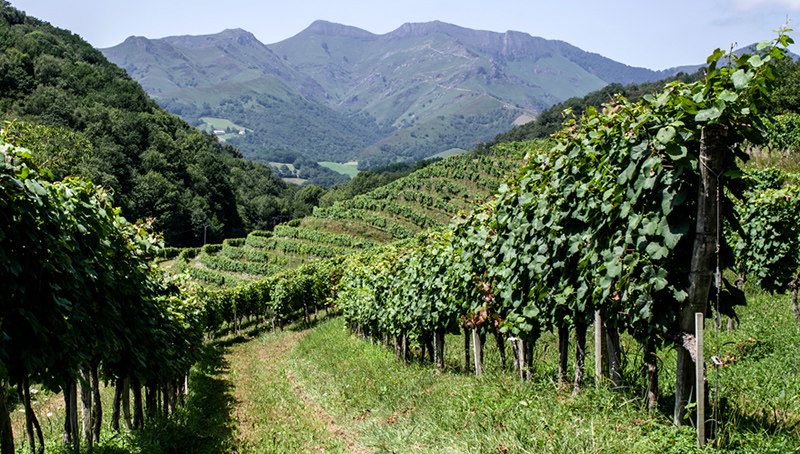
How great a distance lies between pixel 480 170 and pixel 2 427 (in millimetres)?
68924

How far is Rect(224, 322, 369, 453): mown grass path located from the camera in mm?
7941

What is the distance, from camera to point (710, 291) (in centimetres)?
371

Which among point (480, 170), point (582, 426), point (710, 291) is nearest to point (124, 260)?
point (582, 426)

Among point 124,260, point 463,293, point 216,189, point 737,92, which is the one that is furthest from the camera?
point 216,189


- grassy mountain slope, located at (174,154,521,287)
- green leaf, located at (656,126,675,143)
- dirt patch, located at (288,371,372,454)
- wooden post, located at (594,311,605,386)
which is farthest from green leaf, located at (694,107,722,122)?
grassy mountain slope, located at (174,154,521,287)

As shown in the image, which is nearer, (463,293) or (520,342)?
(520,342)

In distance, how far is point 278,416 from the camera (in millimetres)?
10461

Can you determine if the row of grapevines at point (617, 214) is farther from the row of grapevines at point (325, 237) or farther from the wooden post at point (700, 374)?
the row of grapevines at point (325, 237)

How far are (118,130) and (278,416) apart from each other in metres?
91.4

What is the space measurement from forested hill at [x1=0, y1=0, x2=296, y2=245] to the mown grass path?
6167cm

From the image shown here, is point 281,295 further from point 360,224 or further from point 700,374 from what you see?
point 700,374

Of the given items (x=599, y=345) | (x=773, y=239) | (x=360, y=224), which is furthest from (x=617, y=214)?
(x=360, y=224)

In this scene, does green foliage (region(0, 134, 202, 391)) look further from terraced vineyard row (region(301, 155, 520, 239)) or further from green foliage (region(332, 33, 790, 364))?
terraced vineyard row (region(301, 155, 520, 239))

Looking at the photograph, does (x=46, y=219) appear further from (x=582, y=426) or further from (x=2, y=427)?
(x=582, y=426)
